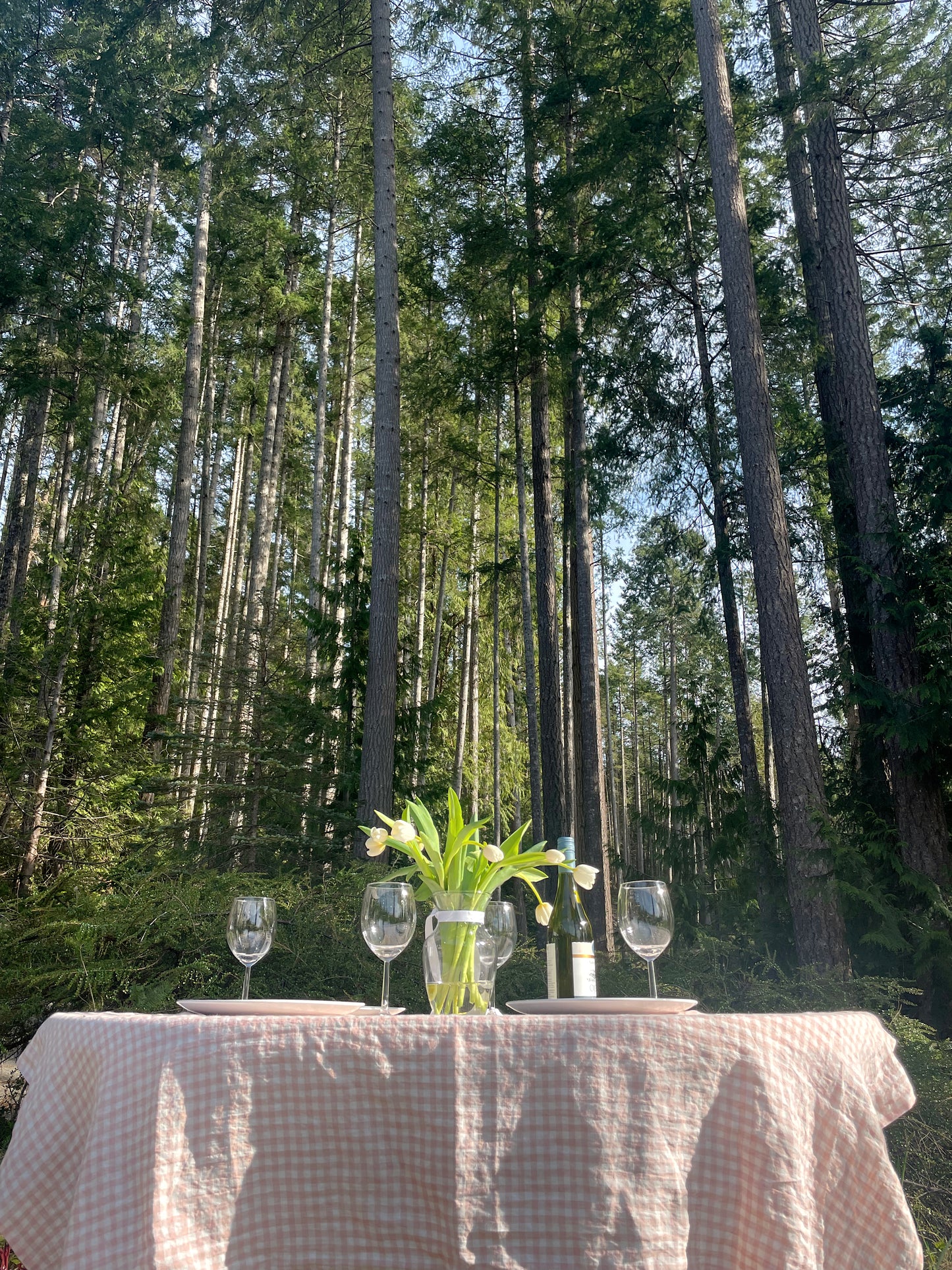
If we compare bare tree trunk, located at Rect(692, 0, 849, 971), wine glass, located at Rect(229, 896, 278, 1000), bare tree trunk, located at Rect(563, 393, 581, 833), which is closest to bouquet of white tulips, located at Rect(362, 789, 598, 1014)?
wine glass, located at Rect(229, 896, 278, 1000)

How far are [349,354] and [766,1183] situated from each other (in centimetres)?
1397

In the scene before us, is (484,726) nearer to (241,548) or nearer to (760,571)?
(241,548)

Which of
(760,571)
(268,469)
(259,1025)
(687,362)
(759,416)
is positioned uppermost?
(268,469)

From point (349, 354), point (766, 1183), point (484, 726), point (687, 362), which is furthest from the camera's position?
point (484, 726)

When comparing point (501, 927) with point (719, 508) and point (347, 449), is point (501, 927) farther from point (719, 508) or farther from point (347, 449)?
point (347, 449)

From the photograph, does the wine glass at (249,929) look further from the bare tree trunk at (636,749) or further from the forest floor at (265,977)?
the bare tree trunk at (636,749)

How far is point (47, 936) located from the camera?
3764 millimetres

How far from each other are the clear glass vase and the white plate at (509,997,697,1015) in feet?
0.31

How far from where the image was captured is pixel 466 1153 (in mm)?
985

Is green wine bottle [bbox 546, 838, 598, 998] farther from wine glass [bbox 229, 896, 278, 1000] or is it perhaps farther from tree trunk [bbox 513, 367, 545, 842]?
tree trunk [bbox 513, 367, 545, 842]

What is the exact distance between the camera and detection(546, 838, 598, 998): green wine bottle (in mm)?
1606

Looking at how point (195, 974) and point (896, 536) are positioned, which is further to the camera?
point (896, 536)

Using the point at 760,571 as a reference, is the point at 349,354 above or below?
above

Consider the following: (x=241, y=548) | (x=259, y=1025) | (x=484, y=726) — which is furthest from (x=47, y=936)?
(x=484, y=726)
